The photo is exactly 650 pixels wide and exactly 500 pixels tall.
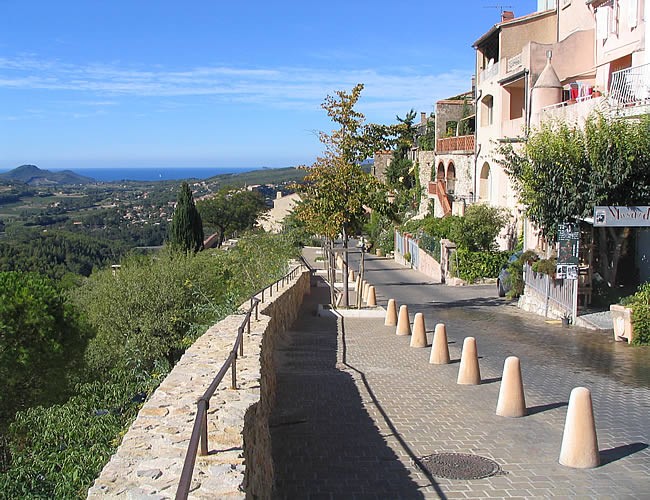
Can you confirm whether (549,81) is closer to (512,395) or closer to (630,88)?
(630,88)

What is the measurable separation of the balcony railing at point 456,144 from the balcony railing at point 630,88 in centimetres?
1973

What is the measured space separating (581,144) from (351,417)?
38.2 ft

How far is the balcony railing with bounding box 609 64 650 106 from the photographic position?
1861 centimetres

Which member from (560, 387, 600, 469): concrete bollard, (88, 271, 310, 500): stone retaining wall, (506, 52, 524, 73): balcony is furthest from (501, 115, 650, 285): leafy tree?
(506, 52, 524, 73): balcony

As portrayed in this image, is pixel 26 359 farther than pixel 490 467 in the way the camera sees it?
Yes

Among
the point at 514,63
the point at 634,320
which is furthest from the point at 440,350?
the point at 514,63

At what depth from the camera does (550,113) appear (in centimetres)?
2333

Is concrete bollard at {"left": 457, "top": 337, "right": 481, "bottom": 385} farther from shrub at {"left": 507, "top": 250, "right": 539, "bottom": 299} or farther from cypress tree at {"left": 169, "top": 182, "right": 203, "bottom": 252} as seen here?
cypress tree at {"left": 169, "top": 182, "right": 203, "bottom": 252}

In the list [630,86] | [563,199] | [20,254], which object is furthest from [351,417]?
[20,254]

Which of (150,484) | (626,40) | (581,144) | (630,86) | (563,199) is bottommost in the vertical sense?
(150,484)

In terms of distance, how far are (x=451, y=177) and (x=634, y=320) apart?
3147 centimetres

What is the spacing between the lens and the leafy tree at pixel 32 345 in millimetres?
13883

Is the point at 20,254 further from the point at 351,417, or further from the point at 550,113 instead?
the point at 351,417

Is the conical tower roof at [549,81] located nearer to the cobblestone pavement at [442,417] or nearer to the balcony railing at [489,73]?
the balcony railing at [489,73]
